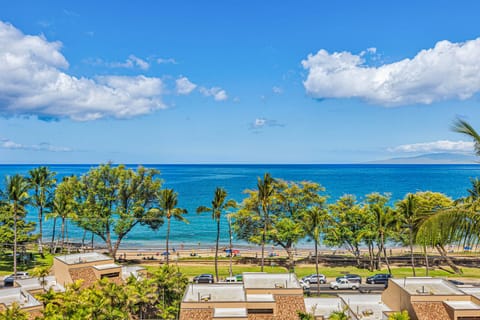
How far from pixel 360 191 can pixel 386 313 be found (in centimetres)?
14079

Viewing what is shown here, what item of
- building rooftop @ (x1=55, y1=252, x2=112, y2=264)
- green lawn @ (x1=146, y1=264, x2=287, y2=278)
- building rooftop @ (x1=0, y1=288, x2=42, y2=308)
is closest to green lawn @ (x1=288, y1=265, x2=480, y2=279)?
green lawn @ (x1=146, y1=264, x2=287, y2=278)

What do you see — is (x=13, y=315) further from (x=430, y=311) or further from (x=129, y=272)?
(x=430, y=311)

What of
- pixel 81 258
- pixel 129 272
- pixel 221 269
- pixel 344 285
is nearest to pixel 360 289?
pixel 344 285

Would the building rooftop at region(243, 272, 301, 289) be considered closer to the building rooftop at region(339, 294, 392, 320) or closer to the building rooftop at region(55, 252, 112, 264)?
the building rooftop at region(339, 294, 392, 320)

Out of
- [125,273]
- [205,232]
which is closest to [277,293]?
[125,273]

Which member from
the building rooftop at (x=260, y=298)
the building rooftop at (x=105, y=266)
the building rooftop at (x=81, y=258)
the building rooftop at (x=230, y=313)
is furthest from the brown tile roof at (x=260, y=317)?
the building rooftop at (x=81, y=258)

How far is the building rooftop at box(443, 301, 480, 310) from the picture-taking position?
2326 centimetres

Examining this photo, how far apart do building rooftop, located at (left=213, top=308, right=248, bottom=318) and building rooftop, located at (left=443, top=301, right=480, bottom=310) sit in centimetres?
1280

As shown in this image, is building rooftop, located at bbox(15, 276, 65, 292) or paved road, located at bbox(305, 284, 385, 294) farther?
paved road, located at bbox(305, 284, 385, 294)

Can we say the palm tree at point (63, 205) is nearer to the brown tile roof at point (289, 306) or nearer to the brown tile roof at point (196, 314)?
the brown tile roof at point (196, 314)

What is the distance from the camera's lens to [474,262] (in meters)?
51.4

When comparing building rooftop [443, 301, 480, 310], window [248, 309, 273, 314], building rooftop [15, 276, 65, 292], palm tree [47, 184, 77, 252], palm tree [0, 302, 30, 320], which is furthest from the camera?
palm tree [47, 184, 77, 252]

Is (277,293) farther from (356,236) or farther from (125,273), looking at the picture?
(356,236)

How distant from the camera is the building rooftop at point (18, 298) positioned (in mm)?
27184
